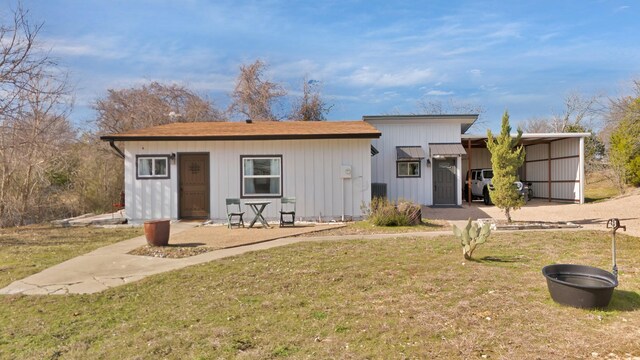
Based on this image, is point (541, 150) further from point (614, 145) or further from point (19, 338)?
point (19, 338)

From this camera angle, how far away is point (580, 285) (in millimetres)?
4246

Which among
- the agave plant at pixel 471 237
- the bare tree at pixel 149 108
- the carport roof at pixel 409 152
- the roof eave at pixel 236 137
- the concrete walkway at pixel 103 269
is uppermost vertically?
the bare tree at pixel 149 108

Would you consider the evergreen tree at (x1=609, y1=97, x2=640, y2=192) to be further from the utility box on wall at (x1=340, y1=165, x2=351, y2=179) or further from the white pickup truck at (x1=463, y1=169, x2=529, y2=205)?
the utility box on wall at (x1=340, y1=165, x2=351, y2=179)

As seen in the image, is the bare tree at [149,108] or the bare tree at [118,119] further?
the bare tree at [149,108]

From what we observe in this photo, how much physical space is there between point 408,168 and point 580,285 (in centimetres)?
1210

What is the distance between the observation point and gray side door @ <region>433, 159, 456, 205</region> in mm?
16281

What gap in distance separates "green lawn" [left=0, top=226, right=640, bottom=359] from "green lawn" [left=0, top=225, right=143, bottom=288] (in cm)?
192

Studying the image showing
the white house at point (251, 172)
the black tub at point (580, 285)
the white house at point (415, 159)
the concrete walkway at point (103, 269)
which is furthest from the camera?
the white house at point (415, 159)

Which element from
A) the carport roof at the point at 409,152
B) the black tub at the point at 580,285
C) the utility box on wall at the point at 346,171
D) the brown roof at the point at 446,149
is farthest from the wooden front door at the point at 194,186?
the black tub at the point at 580,285

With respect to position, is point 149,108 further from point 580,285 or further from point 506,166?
point 580,285

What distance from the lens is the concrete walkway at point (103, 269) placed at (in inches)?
215

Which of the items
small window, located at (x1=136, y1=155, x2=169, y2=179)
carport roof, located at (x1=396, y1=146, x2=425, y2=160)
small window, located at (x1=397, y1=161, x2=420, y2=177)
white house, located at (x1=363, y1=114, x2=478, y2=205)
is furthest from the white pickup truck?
small window, located at (x1=136, y1=155, x2=169, y2=179)

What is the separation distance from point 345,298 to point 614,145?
22648 mm

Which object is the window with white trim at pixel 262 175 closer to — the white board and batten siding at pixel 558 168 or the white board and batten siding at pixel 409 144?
the white board and batten siding at pixel 409 144
